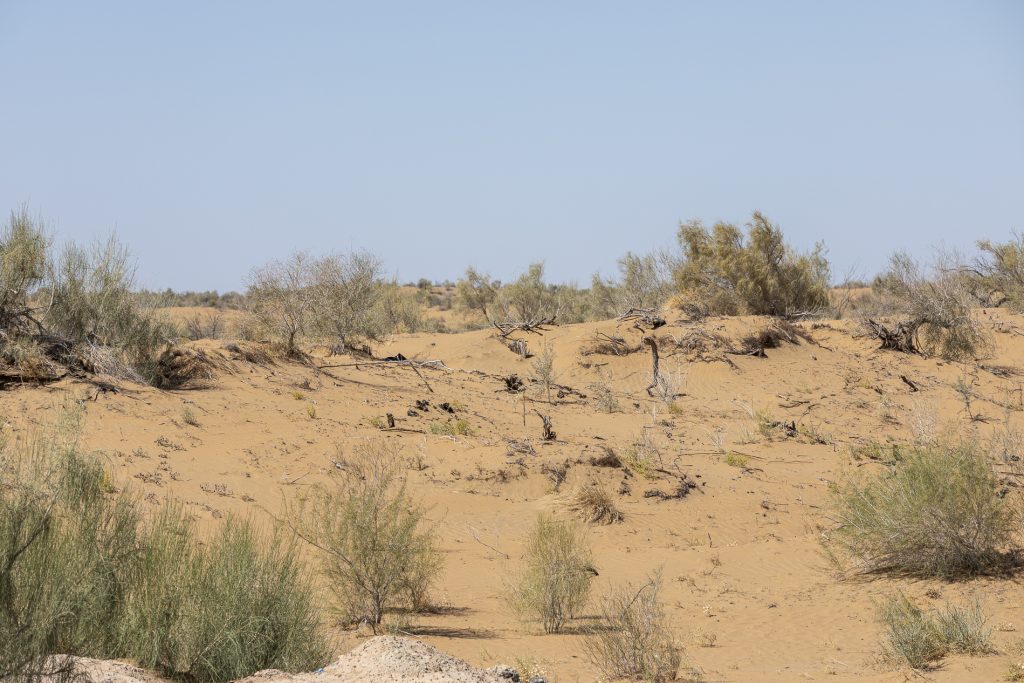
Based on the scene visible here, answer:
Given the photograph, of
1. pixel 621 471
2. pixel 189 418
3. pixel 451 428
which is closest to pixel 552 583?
pixel 621 471

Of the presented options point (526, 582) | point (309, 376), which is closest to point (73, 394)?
point (309, 376)

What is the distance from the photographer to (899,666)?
7.83m

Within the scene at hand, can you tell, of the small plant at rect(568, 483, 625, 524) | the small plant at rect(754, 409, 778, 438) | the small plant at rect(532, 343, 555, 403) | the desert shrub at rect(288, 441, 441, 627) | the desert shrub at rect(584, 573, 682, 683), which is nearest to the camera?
the desert shrub at rect(584, 573, 682, 683)

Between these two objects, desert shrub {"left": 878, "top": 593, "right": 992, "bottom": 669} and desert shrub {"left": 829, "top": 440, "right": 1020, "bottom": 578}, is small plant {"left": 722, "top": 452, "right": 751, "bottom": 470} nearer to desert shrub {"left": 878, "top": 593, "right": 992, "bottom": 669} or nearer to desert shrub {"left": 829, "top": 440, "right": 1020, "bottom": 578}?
desert shrub {"left": 829, "top": 440, "right": 1020, "bottom": 578}

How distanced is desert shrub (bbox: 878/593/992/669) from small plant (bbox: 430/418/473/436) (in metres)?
10.2

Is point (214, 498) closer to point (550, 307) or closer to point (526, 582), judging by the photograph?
point (526, 582)

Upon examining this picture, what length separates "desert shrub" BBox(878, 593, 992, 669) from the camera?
308 inches

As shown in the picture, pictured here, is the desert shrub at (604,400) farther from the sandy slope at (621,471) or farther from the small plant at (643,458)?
the small plant at (643,458)

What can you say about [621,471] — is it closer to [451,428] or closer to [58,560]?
[451,428]

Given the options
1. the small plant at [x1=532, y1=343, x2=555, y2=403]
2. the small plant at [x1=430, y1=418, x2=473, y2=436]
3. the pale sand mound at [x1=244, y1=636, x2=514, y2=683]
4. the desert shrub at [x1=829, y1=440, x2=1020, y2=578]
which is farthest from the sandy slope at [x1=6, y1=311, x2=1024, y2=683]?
the pale sand mound at [x1=244, y1=636, x2=514, y2=683]

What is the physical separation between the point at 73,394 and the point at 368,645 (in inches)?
439

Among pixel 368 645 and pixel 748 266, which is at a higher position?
pixel 748 266

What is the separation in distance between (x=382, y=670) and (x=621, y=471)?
1030 centimetres

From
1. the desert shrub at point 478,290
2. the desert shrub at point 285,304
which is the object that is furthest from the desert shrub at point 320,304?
the desert shrub at point 478,290
